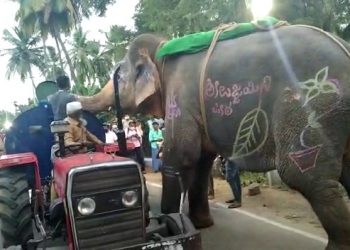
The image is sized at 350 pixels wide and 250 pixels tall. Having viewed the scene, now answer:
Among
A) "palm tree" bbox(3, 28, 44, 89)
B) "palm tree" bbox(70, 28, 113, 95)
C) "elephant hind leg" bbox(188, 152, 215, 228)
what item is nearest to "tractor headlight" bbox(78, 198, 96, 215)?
"elephant hind leg" bbox(188, 152, 215, 228)

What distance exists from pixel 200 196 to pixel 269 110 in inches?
84.7

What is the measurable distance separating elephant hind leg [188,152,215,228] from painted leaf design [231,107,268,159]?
4.23ft

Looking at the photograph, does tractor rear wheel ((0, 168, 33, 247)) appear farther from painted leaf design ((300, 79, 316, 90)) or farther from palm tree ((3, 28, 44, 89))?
palm tree ((3, 28, 44, 89))

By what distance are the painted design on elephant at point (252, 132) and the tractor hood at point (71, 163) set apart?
1.49 meters

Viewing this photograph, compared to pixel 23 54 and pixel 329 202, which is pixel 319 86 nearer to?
pixel 329 202

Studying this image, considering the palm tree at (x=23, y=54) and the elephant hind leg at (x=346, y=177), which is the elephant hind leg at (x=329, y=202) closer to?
the elephant hind leg at (x=346, y=177)

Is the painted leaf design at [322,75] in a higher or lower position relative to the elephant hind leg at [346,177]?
higher

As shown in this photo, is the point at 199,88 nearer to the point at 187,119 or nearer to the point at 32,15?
the point at 187,119

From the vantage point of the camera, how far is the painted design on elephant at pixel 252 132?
194 inches

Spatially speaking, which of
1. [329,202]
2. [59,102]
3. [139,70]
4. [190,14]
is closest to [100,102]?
[139,70]

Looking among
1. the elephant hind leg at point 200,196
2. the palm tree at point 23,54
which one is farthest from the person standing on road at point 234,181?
→ the palm tree at point 23,54

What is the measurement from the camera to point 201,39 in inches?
223

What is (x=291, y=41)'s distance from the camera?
4832 mm

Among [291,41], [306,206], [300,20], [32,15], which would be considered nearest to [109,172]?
[291,41]
